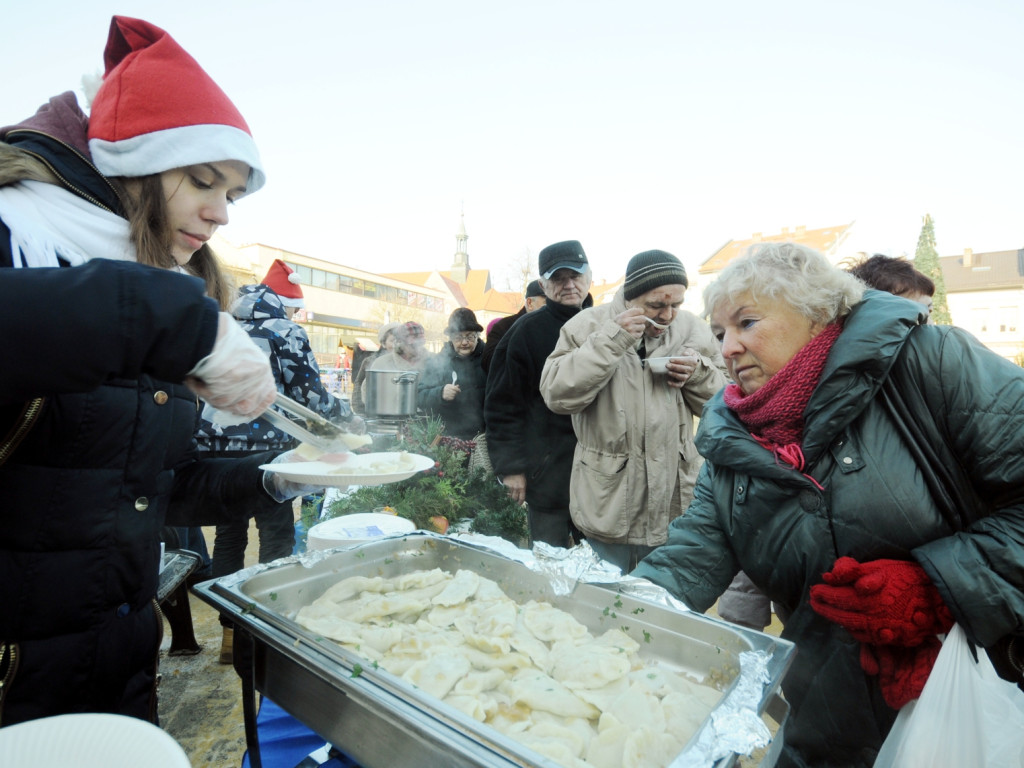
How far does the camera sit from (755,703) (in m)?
1.02

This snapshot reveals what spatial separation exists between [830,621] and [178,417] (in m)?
1.74

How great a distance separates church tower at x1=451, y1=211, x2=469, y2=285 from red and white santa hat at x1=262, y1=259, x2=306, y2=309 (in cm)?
6323

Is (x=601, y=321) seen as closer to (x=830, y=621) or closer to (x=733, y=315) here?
(x=733, y=315)

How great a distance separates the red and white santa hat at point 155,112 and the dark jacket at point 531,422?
2066mm

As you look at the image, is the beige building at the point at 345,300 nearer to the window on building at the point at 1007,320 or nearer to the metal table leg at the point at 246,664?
the metal table leg at the point at 246,664

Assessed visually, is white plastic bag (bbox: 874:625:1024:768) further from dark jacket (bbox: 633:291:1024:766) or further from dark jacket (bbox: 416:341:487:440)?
dark jacket (bbox: 416:341:487:440)

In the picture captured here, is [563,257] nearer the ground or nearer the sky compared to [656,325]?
nearer the sky

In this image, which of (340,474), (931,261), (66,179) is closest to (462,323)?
(340,474)

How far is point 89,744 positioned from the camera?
2.42ft

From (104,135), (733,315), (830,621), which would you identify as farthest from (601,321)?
(104,135)

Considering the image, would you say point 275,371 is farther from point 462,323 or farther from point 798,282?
point 798,282

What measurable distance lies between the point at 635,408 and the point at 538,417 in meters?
0.74

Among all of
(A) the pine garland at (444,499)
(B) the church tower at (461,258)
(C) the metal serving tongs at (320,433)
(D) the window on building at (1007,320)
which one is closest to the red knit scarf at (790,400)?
(C) the metal serving tongs at (320,433)

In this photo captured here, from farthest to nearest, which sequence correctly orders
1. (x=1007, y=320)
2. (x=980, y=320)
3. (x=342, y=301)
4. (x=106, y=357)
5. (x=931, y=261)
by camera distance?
(x=342, y=301), (x=980, y=320), (x=1007, y=320), (x=931, y=261), (x=106, y=357)
